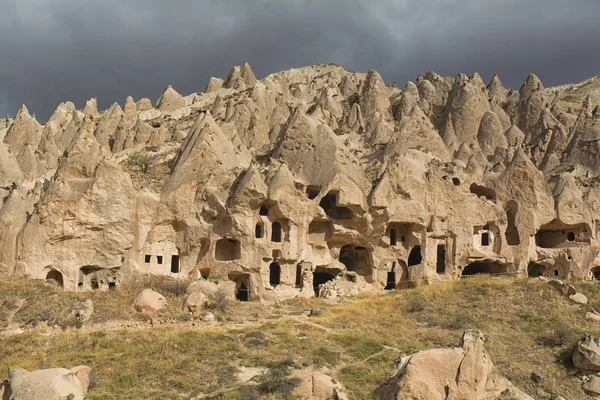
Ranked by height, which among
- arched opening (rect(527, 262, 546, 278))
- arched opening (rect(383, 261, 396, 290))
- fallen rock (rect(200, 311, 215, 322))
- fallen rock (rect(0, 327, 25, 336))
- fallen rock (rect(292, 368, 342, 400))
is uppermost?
arched opening (rect(527, 262, 546, 278))

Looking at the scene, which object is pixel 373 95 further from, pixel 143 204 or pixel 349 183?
pixel 143 204

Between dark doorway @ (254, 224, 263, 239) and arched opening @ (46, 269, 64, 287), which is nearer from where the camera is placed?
arched opening @ (46, 269, 64, 287)

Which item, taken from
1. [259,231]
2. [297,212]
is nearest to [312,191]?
[297,212]

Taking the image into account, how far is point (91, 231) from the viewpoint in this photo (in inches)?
1200

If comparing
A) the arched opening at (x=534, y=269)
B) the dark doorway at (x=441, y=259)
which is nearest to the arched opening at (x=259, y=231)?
the dark doorway at (x=441, y=259)

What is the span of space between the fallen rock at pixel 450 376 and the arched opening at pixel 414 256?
19.6 meters

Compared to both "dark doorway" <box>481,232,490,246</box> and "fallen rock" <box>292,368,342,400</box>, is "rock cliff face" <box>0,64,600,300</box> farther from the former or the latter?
"fallen rock" <box>292,368,342,400</box>

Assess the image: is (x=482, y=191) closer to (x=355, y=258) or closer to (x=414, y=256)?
(x=414, y=256)

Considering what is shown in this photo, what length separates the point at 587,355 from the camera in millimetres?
24219

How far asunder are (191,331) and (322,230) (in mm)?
A: 12921

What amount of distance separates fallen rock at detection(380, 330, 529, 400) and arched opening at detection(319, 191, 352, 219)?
60.7ft

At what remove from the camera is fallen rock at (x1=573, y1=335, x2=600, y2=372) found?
24125 mm

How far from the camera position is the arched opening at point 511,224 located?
37562mm

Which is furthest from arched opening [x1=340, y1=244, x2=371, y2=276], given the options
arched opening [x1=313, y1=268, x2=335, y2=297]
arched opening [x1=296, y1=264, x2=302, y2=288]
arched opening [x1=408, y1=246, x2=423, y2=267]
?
arched opening [x1=296, y1=264, x2=302, y2=288]
